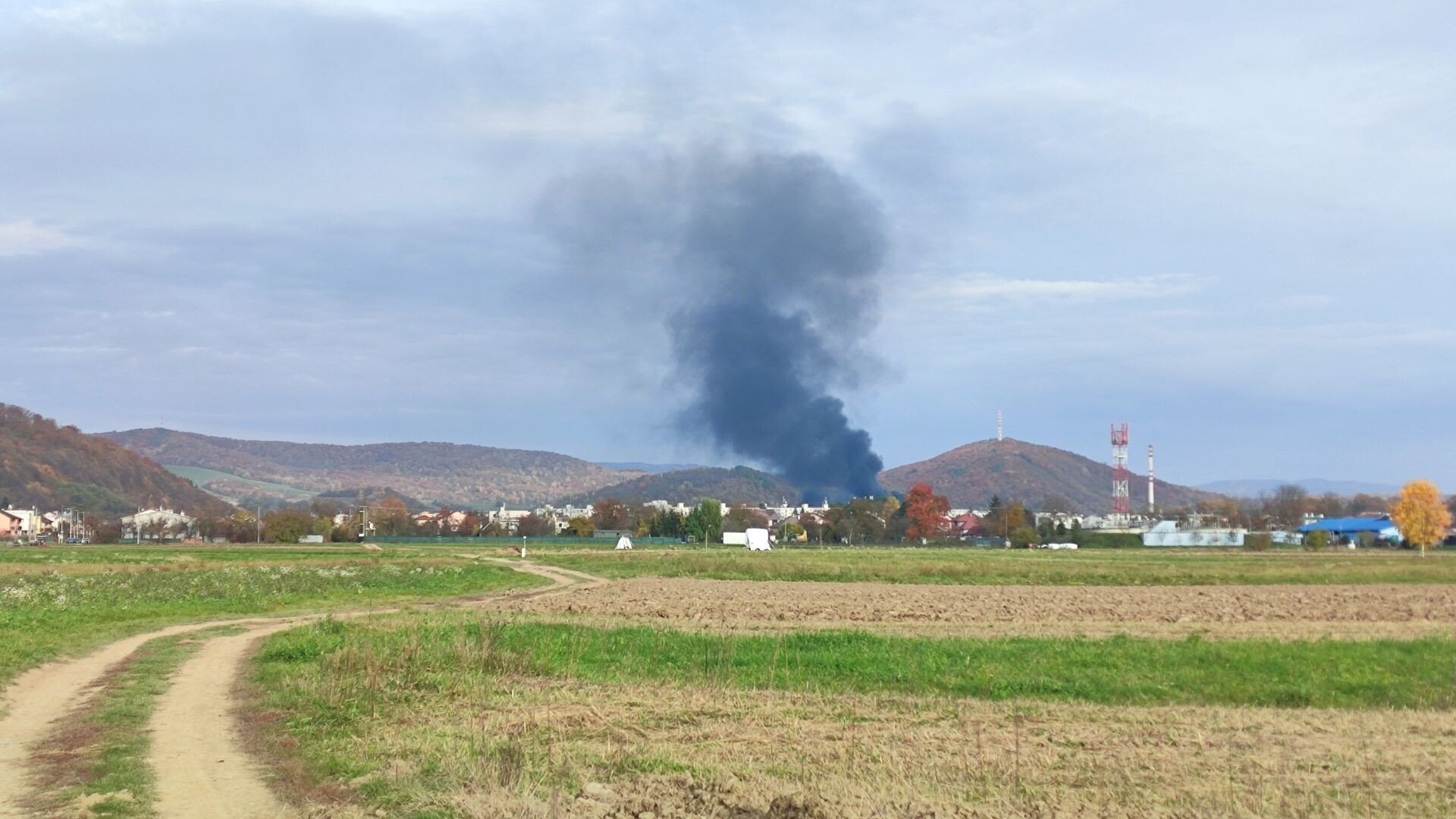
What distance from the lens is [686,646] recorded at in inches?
987

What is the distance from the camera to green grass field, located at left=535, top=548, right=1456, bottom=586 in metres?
63.6

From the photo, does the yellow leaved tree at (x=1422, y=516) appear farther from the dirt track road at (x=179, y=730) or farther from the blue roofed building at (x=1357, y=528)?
the dirt track road at (x=179, y=730)

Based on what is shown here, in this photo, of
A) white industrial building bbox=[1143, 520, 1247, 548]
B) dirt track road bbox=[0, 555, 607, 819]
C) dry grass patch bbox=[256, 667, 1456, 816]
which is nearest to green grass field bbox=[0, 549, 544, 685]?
dirt track road bbox=[0, 555, 607, 819]

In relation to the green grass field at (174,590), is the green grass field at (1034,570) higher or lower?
higher

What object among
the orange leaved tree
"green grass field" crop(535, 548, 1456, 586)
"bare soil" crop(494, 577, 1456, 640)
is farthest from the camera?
the orange leaved tree

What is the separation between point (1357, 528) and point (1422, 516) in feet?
129

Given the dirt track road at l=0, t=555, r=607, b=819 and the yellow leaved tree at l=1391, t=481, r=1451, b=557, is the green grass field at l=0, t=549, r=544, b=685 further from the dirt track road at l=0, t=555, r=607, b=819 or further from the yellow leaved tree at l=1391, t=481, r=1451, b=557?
the yellow leaved tree at l=1391, t=481, r=1451, b=557

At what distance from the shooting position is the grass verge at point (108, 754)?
11.1 meters

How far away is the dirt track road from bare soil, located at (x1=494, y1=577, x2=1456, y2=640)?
13414mm

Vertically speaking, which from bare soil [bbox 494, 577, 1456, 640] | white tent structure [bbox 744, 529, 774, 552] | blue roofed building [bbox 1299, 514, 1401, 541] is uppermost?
blue roofed building [bbox 1299, 514, 1401, 541]

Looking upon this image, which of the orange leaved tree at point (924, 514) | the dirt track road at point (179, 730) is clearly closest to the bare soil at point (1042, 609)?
the dirt track road at point (179, 730)

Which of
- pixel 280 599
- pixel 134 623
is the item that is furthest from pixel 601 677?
pixel 280 599

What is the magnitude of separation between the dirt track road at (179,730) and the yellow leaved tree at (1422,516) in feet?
449

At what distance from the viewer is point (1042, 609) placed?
3925 centimetres
